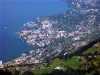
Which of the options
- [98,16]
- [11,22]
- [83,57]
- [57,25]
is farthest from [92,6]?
[83,57]

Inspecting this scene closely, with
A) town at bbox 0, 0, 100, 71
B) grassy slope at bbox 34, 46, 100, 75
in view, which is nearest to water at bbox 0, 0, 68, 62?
town at bbox 0, 0, 100, 71

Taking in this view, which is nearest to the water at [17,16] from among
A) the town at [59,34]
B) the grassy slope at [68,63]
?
the town at [59,34]

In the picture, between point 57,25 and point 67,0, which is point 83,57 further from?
point 67,0

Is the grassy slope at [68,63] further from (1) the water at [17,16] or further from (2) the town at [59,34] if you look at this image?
(1) the water at [17,16]

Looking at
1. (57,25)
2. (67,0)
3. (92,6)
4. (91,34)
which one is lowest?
(91,34)

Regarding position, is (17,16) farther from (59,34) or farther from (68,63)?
(68,63)

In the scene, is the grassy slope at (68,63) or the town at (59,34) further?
the town at (59,34)

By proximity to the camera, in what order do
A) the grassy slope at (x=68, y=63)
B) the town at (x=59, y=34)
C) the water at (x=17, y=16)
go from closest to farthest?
the grassy slope at (x=68, y=63), the town at (x=59, y=34), the water at (x=17, y=16)

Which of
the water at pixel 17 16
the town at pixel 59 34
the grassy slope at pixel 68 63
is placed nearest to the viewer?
the grassy slope at pixel 68 63
